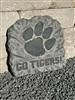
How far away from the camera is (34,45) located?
2584mm

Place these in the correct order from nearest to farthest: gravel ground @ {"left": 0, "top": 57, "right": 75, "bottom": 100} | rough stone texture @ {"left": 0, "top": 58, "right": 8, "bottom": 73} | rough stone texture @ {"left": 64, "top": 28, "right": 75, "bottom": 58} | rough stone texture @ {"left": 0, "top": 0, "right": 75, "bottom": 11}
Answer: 1. gravel ground @ {"left": 0, "top": 57, "right": 75, "bottom": 100}
2. rough stone texture @ {"left": 0, "top": 0, "right": 75, "bottom": 11}
3. rough stone texture @ {"left": 0, "top": 58, "right": 8, "bottom": 73}
4. rough stone texture @ {"left": 64, "top": 28, "right": 75, "bottom": 58}

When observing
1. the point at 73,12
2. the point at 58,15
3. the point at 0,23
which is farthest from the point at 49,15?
the point at 0,23

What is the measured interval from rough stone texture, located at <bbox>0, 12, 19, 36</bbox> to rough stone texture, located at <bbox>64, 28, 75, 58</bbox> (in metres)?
0.68

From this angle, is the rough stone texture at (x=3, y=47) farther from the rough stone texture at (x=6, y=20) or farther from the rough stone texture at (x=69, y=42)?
the rough stone texture at (x=69, y=42)

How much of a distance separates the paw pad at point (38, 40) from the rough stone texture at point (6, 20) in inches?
6.8

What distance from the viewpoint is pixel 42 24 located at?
8.54ft

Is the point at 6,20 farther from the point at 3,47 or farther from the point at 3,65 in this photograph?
the point at 3,65

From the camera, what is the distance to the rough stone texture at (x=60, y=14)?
8.58 feet

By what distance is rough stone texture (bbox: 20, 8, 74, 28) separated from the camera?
2615mm

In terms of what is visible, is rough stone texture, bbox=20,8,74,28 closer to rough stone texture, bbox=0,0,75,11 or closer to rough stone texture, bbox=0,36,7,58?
rough stone texture, bbox=0,0,75,11

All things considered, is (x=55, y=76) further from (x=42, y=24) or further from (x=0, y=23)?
(x=0, y=23)

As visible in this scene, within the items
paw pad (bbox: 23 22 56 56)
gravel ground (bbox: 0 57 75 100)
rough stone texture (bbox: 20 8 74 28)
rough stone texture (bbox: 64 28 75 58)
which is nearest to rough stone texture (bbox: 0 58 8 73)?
gravel ground (bbox: 0 57 75 100)

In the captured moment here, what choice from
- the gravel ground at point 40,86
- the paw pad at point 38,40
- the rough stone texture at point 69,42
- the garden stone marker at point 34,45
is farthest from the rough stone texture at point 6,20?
the rough stone texture at point 69,42

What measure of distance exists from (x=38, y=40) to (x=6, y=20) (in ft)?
1.21
